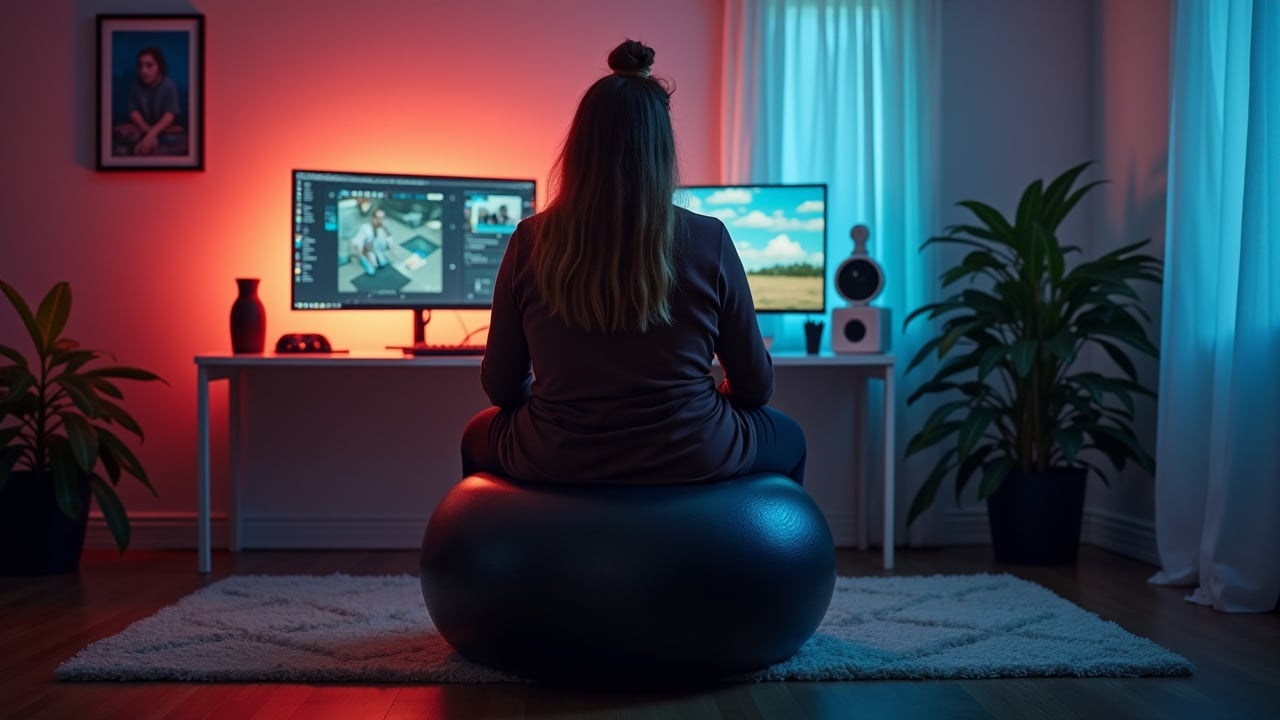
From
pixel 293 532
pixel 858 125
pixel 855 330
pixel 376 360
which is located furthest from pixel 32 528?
pixel 858 125

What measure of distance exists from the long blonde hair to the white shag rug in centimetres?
75

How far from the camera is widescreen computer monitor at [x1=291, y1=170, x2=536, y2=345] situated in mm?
3836

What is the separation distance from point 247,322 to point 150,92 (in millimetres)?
986

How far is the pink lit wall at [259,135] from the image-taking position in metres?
4.13

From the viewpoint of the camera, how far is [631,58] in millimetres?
2225

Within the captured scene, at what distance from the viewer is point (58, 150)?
4133 mm

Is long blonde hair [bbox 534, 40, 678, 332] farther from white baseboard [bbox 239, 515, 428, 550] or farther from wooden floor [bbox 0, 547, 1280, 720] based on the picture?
white baseboard [bbox 239, 515, 428, 550]

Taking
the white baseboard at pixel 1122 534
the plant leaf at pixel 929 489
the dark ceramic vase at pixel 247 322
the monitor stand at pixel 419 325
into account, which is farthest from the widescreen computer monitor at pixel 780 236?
the dark ceramic vase at pixel 247 322

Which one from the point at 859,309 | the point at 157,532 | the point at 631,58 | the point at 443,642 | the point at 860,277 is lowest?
the point at 157,532

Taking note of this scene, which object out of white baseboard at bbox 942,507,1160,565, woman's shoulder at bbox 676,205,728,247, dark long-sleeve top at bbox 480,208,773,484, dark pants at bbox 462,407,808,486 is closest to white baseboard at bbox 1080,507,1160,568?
white baseboard at bbox 942,507,1160,565

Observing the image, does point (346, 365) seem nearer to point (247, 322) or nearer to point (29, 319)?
point (247, 322)

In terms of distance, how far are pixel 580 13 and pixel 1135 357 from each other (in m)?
2.27

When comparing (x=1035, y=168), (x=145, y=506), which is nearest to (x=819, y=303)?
(x=1035, y=168)

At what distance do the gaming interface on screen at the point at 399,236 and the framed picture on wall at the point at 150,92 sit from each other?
2.05 ft
